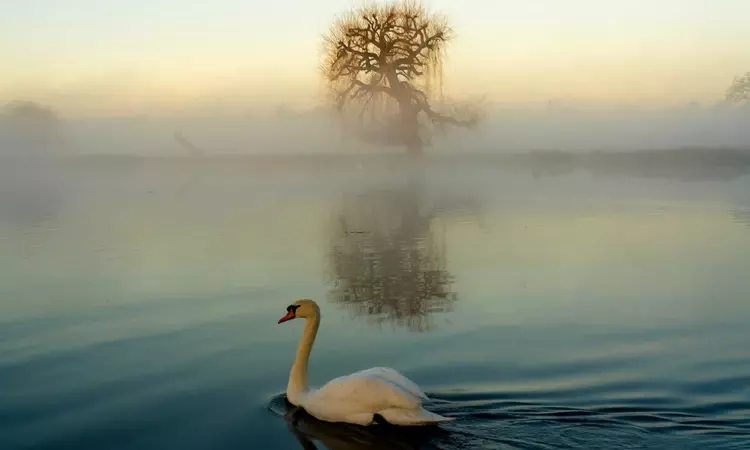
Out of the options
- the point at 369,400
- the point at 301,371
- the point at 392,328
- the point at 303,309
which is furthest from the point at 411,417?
the point at 392,328

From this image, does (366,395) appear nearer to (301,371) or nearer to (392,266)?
(301,371)

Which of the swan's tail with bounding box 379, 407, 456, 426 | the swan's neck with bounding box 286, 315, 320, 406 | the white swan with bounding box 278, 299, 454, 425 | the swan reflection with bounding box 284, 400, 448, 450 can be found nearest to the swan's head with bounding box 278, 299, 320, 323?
the swan's neck with bounding box 286, 315, 320, 406

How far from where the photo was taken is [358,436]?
6.62 meters

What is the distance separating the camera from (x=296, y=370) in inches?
293

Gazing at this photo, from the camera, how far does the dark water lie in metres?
6.73

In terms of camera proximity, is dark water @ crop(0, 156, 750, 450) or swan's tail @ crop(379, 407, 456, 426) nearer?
swan's tail @ crop(379, 407, 456, 426)

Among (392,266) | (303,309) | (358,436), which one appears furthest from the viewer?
(392,266)

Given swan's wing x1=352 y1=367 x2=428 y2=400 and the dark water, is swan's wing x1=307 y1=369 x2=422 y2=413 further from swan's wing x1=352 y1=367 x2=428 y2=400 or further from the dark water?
the dark water

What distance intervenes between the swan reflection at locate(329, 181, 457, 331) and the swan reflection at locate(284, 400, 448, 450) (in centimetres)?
306

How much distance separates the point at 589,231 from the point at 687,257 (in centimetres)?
396

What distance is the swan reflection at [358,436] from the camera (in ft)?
21.1

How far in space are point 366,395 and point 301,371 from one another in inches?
35.4

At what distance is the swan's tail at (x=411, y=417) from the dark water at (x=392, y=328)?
111mm

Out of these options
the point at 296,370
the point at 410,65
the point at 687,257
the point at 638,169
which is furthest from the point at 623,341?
the point at 638,169
